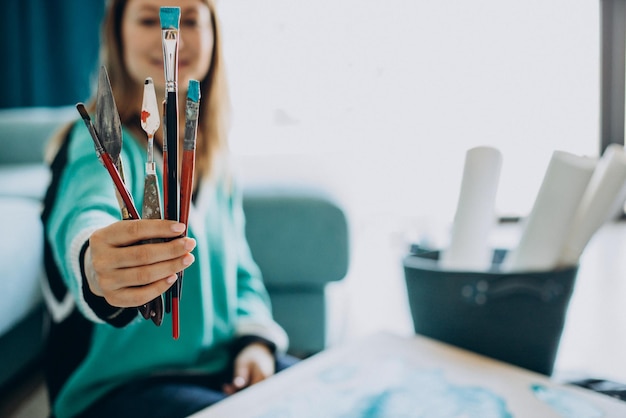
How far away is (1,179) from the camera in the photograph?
4.26ft

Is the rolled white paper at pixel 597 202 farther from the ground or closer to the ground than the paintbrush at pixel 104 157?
closer to the ground

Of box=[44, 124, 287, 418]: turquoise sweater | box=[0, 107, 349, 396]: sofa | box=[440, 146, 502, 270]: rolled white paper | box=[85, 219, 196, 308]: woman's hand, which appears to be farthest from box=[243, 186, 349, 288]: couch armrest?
box=[85, 219, 196, 308]: woman's hand

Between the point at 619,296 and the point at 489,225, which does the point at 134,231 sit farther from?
the point at 619,296

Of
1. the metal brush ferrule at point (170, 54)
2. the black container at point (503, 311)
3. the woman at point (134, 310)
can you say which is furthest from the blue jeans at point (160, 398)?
the metal brush ferrule at point (170, 54)

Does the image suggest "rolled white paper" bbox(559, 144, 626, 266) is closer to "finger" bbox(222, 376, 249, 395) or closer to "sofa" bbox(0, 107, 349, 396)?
"finger" bbox(222, 376, 249, 395)

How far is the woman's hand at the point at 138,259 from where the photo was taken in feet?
0.92

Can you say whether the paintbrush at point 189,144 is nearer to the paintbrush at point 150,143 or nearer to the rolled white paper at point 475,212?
the paintbrush at point 150,143

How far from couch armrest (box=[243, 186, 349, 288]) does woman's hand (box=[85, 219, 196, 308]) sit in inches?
26.5

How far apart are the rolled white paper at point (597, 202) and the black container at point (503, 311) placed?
0.8 inches

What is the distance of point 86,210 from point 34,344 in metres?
0.72

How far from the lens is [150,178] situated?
274 mm

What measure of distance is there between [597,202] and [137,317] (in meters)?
0.39

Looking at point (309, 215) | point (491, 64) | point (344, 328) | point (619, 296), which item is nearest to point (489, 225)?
point (309, 215)

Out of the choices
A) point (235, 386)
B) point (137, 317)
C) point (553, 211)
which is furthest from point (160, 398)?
point (553, 211)
